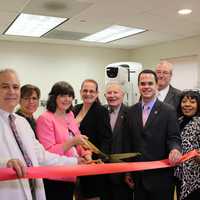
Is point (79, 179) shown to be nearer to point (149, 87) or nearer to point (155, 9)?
point (149, 87)

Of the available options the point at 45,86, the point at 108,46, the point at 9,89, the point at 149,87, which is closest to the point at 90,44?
the point at 108,46

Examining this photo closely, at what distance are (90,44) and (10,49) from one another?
6.09 ft

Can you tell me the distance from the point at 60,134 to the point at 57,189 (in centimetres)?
43

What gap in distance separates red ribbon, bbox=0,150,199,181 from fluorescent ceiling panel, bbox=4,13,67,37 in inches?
123

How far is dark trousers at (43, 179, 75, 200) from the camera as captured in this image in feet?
7.63

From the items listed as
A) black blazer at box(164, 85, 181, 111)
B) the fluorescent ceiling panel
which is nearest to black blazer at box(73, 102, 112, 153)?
black blazer at box(164, 85, 181, 111)

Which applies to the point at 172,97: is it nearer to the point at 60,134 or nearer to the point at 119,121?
the point at 119,121

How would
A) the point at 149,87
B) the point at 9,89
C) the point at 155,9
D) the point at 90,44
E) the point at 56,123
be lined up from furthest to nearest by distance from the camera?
the point at 90,44
the point at 155,9
the point at 149,87
the point at 56,123
the point at 9,89

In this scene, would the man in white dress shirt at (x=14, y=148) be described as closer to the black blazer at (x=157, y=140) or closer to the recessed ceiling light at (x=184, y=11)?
the black blazer at (x=157, y=140)

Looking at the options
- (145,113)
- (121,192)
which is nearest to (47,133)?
(145,113)

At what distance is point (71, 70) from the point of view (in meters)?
7.38

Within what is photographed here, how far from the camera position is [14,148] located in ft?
5.54

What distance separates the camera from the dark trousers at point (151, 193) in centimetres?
242

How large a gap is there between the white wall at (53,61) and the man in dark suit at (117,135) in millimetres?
4397
